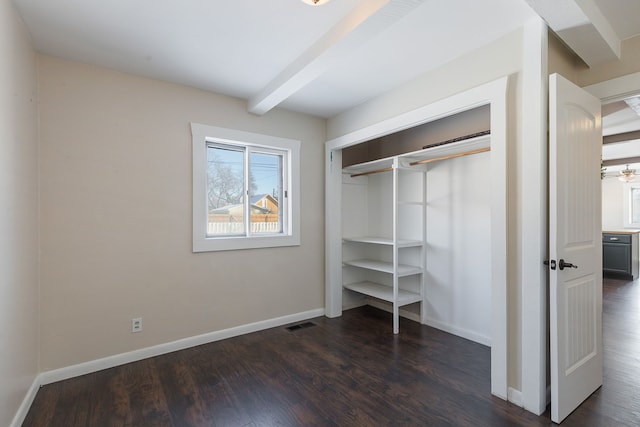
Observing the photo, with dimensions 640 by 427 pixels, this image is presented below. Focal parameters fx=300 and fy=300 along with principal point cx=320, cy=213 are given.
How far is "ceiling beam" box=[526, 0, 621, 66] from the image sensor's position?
165cm

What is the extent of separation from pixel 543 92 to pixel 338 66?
1.51 metres

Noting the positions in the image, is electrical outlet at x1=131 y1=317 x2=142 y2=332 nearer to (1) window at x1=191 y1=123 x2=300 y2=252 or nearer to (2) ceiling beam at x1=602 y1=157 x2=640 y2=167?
(1) window at x1=191 y1=123 x2=300 y2=252

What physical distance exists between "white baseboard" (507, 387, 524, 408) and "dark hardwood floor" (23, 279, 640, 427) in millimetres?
56

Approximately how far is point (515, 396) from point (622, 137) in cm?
452

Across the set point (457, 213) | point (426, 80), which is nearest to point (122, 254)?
point (426, 80)

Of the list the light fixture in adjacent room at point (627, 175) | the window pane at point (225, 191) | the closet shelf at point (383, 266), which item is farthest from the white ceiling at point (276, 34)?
the light fixture in adjacent room at point (627, 175)

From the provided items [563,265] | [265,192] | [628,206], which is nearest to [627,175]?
[628,206]

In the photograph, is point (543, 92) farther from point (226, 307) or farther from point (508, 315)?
point (226, 307)

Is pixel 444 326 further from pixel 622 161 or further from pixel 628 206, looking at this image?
pixel 628 206

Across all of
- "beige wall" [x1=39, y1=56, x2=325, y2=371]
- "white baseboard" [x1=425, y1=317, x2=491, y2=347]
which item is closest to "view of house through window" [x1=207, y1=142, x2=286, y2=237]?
"beige wall" [x1=39, y1=56, x2=325, y2=371]

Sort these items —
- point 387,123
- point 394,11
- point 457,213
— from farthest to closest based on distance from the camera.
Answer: point 457,213 < point 387,123 < point 394,11

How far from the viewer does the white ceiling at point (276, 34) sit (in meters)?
1.80

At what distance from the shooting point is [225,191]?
3.24 m

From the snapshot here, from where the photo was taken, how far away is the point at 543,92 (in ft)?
6.20
